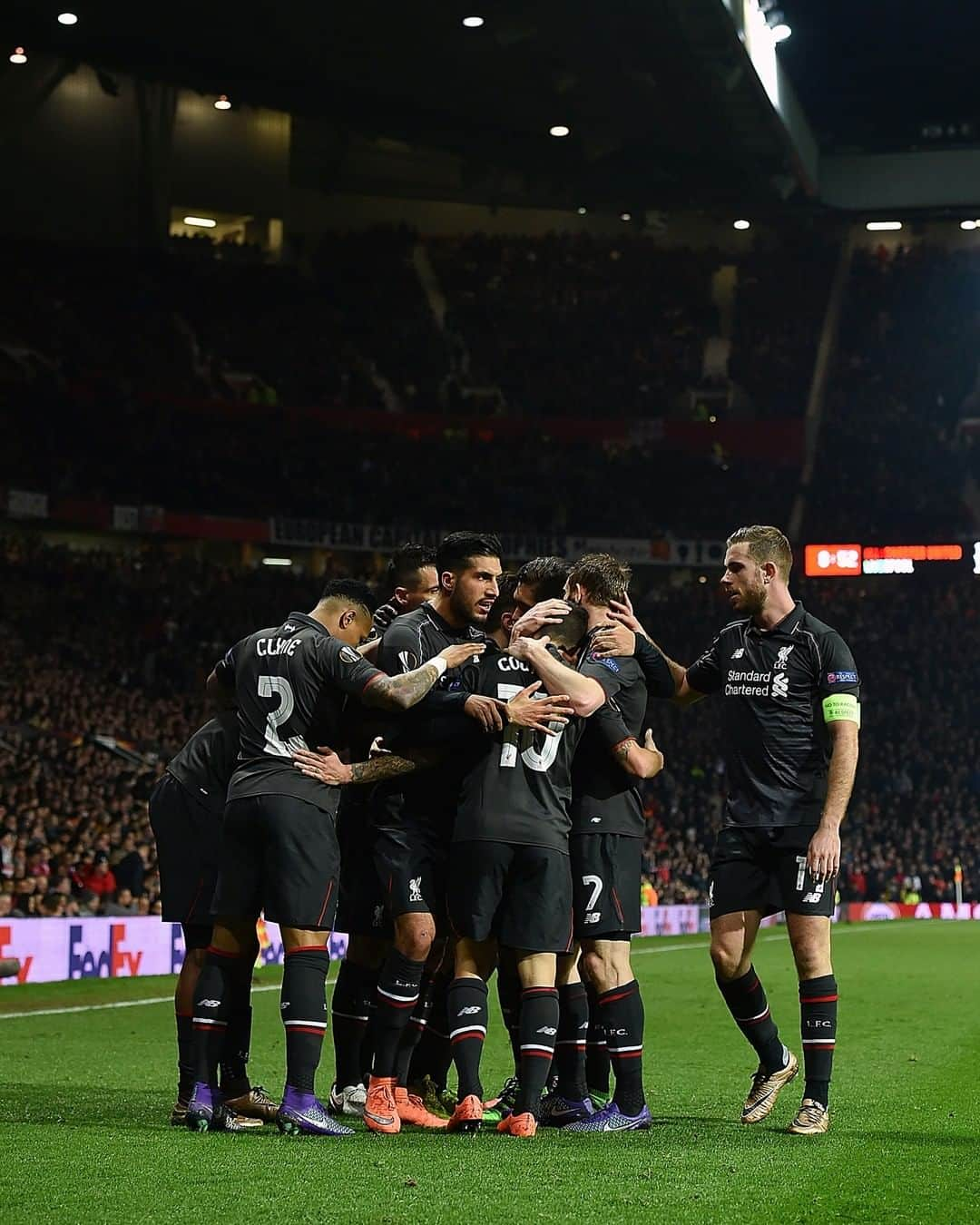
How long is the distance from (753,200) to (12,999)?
123 ft

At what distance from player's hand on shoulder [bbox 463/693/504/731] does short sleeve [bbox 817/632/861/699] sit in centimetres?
159

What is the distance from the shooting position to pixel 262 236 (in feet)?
158

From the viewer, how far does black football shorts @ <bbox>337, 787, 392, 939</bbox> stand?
315 inches

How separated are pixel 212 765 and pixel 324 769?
1.10m

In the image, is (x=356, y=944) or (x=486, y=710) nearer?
(x=486, y=710)

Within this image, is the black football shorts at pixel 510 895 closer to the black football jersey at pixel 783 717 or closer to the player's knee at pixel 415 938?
the player's knee at pixel 415 938

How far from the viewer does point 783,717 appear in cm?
789

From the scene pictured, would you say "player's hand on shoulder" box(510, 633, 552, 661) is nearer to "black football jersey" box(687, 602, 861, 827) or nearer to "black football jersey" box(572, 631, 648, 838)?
"black football jersey" box(572, 631, 648, 838)

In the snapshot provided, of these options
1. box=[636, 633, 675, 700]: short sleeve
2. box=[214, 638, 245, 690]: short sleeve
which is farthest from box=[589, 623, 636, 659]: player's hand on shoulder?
box=[214, 638, 245, 690]: short sleeve

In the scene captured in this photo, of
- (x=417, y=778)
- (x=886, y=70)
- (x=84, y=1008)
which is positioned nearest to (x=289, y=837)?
(x=417, y=778)

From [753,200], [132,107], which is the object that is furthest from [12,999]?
[753,200]

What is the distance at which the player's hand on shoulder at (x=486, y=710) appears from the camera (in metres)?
7.20

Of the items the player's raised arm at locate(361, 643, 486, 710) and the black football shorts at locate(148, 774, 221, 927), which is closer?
the player's raised arm at locate(361, 643, 486, 710)

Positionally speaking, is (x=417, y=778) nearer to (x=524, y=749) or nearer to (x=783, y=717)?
(x=524, y=749)
